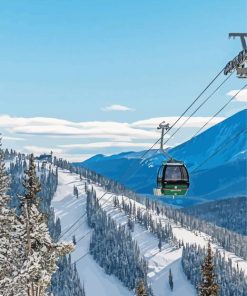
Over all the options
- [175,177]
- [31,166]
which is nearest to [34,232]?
[31,166]

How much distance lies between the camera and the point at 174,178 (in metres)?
29.6

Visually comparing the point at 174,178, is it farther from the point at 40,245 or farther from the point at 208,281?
the point at 208,281

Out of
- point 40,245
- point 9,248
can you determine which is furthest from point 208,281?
point 9,248

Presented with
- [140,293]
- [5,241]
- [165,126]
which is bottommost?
[140,293]

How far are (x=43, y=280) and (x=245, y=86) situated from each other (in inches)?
507

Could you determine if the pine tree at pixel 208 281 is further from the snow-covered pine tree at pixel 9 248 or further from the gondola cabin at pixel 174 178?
the snow-covered pine tree at pixel 9 248

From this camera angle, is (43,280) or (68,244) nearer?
(43,280)

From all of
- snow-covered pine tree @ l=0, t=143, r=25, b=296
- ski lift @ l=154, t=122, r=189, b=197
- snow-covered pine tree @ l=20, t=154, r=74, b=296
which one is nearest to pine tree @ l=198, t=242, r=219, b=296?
ski lift @ l=154, t=122, r=189, b=197

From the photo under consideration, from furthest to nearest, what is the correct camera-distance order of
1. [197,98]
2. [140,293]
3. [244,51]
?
[140,293] → [197,98] → [244,51]

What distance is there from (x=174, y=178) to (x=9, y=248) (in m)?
8.90

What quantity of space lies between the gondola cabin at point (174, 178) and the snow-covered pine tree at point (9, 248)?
7.41m

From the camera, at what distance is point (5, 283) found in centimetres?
2317

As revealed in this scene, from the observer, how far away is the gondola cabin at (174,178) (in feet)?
96.8

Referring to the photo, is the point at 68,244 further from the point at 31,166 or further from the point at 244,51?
the point at 244,51
